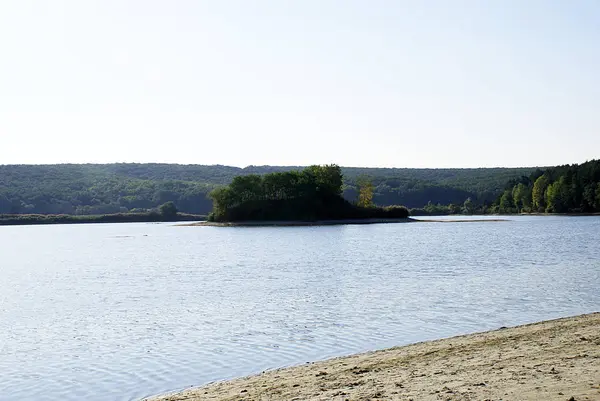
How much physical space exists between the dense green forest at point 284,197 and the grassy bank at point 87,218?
44.8 meters

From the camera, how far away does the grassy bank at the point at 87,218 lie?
565 ft

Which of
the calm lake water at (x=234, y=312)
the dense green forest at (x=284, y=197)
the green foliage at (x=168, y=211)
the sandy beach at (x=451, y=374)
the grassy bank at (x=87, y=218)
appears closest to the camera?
the sandy beach at (x=451, y=374)

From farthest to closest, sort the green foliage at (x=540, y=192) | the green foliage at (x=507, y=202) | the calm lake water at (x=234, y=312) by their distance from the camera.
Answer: the green foliage at (x=507, y=202)
the green foliage at (x=540, y=192)
the calm lake water at (x=234, y=312)

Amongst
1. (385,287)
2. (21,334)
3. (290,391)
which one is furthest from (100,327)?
(385,287)

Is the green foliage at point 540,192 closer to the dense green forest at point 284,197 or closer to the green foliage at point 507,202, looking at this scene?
the green foliage at point 507,202

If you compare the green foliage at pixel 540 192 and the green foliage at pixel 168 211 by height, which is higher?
the green foliage at pixel 540 192

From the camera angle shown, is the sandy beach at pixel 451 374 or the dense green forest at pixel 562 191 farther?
the dense green forest at pixel 562 191

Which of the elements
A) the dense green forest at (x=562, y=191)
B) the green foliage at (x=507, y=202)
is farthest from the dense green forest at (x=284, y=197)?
the green foliage at (x=507, y=202)

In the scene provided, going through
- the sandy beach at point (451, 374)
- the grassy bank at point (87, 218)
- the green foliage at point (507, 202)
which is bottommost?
the grassy bank at point (87, 218)

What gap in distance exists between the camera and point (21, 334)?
19.4 m

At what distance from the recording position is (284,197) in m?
134

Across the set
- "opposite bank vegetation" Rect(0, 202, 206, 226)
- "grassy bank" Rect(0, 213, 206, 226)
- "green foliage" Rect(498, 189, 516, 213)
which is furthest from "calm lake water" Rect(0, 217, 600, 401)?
"green foliage" Rect(498, 189, 516, 213)

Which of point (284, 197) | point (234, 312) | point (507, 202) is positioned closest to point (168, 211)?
point (284, 197)

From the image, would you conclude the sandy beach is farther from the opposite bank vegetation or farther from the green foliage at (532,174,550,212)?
the opposite bank vegetation
